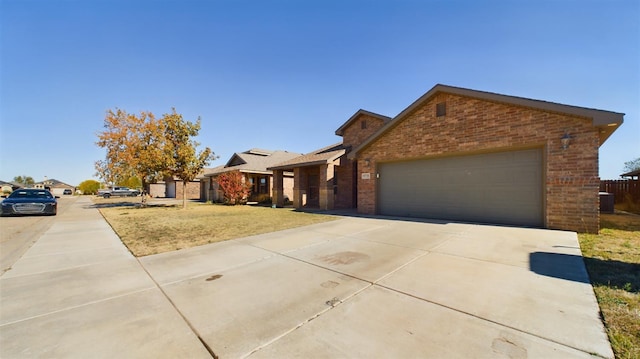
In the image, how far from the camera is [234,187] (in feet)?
68.7

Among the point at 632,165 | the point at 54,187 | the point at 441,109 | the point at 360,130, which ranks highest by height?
the point at 360,130

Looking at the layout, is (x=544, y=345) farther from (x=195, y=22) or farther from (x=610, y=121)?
(x=195, y=22)

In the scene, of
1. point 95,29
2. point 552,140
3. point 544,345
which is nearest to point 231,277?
point 544,345

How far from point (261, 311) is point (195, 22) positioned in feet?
39.0

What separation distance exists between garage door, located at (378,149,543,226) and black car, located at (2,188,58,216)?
59.8 feet

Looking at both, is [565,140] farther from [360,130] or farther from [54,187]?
[54,187]

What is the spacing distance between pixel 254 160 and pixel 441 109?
18.8 metres

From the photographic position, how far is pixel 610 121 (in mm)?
7012

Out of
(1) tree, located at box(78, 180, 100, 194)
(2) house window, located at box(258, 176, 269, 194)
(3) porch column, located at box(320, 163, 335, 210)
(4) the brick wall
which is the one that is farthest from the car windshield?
(1) tree, located at box(78, 180, 100, 194)

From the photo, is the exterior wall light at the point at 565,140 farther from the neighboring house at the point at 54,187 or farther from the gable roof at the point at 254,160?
the neighboring house at the point at 54,187

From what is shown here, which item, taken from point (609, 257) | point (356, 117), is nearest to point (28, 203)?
point (356, 117)

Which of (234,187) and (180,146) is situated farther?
(234,187)

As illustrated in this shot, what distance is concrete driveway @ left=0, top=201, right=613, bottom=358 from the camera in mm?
2346

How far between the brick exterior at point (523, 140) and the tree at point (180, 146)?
46.0 ft
